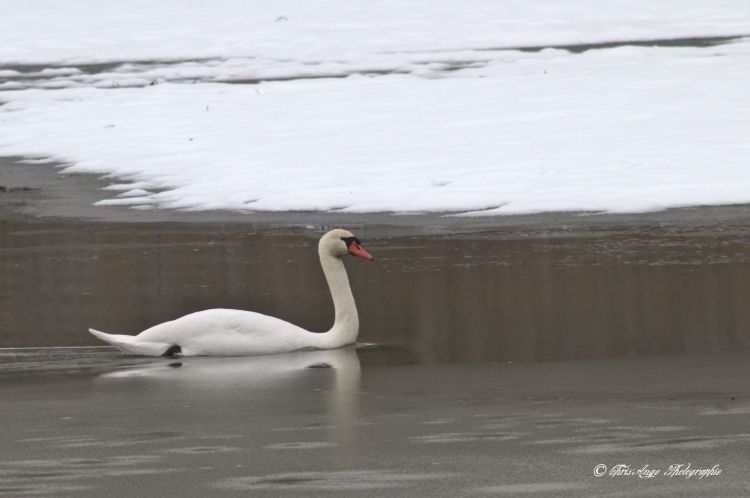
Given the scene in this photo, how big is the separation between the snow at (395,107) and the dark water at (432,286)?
186cm

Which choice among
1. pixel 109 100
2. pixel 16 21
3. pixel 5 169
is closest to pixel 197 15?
pixel 16 21

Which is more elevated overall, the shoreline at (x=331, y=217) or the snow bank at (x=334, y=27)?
the snow bank at (x=334, y=27)

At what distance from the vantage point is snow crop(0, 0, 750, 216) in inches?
593

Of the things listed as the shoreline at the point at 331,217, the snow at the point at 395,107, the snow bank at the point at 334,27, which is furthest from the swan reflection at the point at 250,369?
the snow bank at the point at 334,27

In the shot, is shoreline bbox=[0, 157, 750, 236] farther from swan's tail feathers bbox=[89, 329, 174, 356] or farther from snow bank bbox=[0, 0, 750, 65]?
snow bank bbox=[0, 0, 750, 65]

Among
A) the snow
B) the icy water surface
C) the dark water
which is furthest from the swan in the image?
the snow

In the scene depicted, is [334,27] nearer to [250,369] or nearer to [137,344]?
[137,344]

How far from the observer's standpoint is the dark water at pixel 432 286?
8.12 metres

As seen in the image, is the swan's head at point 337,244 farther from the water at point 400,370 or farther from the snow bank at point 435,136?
the snow bank at point 435,136

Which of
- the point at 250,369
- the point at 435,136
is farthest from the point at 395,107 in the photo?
the point at 250,369

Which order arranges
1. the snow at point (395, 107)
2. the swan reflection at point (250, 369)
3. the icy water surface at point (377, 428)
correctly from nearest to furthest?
the icy water surface at point (377, 428), the swan reflection at point (250, 369), the snow at point (395, 107)

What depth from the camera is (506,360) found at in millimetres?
7453

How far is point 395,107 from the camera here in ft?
68.8

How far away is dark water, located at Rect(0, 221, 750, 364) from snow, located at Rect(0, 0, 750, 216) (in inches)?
73.3
